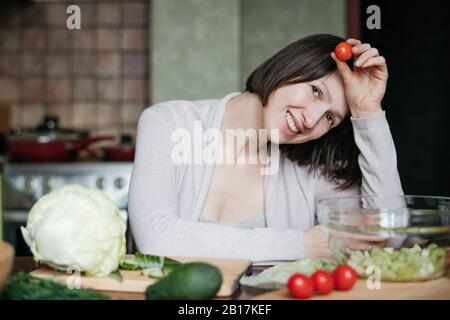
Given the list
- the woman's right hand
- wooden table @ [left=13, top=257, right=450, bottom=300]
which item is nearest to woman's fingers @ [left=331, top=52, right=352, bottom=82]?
the woman's right hand

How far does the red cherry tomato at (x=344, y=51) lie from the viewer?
1.23 meters

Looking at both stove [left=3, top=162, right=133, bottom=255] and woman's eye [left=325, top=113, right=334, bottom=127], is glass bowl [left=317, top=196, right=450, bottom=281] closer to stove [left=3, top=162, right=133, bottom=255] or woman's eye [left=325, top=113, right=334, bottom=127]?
woman's eye [left=325, top=113, right=334, bottom=127]

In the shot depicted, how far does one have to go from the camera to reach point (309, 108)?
133cm

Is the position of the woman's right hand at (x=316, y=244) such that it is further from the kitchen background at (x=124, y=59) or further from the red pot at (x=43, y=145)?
the red pot at (x=43, y=145)

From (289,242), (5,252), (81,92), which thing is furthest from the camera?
(81,92)

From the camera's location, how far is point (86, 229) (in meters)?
0.87

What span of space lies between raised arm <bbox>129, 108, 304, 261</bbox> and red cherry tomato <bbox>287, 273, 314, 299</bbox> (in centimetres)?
32

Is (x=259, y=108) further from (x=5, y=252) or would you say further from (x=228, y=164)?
(x=5, y=252)

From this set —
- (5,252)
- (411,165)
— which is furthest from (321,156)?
(5,252)

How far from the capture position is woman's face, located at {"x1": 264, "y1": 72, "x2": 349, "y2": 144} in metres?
1.33

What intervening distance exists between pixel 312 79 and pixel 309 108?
75mm

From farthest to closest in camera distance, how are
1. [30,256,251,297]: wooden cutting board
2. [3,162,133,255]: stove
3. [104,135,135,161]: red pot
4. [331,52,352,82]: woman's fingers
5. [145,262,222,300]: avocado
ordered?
[104,135,135,161]: red pot < [3,162,133,255]: stove < [331,52,352,82]: woman's fingers < [30,256,251,297]: wooden cutting board < [145,262,222,300]: avocado

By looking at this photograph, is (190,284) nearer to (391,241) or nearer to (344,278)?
(344,278)

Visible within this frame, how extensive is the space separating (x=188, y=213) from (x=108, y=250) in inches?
23.8
